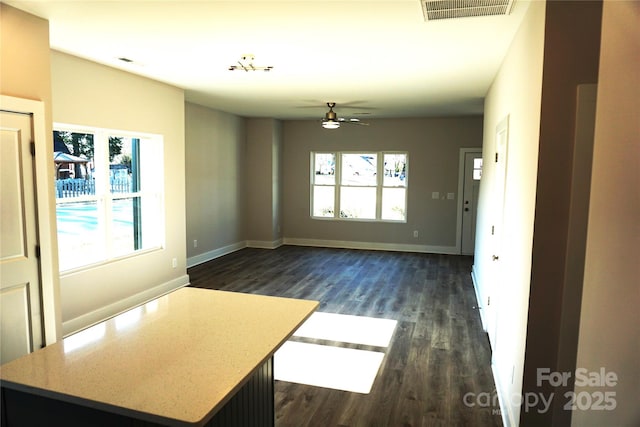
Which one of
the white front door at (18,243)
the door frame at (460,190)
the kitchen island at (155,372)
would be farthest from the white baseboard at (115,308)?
the door frame at (460,190)

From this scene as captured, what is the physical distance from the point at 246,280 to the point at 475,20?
447cm

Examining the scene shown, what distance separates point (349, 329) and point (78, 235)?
2881mm

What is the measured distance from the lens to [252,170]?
8.50 meters

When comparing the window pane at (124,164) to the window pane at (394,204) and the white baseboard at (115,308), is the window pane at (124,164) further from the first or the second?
the window pane at (394,204)

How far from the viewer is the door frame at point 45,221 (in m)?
3.09

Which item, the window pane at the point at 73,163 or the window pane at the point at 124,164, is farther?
the window pane at the point at 124,164

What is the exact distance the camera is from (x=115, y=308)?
4.48 m

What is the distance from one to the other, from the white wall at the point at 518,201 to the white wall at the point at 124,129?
3.74 m

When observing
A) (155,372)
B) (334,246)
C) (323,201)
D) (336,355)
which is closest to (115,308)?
(336,355)

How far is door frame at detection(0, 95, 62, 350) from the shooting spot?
121 inches

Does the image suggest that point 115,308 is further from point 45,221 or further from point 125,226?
point 45,221

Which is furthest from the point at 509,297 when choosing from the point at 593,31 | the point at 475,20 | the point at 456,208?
the point at 456,208

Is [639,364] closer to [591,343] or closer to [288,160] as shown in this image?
[591,343]

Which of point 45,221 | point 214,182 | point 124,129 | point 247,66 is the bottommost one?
point 45,221
